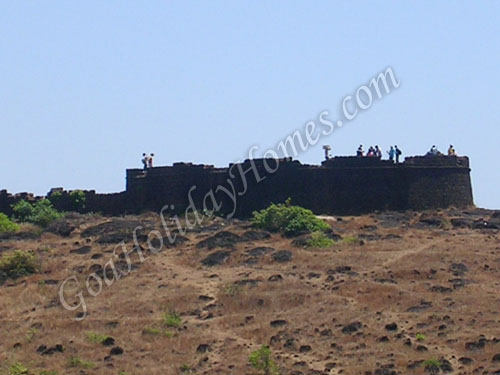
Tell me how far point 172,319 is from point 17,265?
7394 mm

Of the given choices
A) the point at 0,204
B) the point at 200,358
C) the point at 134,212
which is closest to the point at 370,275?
the point at 200,358

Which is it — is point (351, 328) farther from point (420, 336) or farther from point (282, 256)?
point (282, 256)

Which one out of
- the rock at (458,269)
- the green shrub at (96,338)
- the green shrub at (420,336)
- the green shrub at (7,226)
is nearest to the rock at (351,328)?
the green shrub at (420,336)

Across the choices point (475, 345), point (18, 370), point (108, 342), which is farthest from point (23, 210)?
point (475, 345)

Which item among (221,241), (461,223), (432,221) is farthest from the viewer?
(432,221)

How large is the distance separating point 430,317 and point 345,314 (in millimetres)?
2133

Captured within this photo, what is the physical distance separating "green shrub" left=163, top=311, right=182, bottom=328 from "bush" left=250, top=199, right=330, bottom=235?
10.0m

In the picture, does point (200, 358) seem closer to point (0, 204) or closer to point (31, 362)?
point (31, 362)

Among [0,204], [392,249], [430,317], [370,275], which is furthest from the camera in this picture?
[0,204]

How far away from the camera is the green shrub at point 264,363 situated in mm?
24812

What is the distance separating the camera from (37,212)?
44.4 meters

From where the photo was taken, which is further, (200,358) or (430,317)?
(430,317)

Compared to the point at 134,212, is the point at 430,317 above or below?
below

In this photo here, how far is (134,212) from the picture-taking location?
Result: 44469mm
